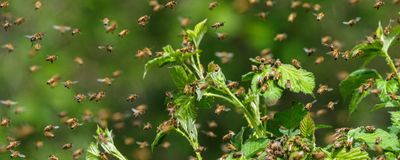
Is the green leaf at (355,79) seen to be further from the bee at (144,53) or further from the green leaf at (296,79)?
the bee at (144,53)

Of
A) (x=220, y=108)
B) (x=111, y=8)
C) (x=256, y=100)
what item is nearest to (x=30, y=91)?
(x=111, y=8)

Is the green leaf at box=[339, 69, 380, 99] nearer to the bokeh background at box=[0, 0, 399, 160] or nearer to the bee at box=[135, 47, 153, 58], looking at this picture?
the bee at box=[135, 47, 153, 58]

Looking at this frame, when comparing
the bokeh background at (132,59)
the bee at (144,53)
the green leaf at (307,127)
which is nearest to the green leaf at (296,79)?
the green leaf at (307,127)

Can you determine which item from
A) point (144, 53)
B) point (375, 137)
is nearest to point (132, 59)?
point (144, 53)

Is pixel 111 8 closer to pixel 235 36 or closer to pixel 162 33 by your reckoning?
pixel 162 33

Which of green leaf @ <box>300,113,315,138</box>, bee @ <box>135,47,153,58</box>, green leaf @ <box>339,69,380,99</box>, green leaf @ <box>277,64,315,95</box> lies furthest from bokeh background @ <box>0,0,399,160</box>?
green leaf @ <box>300,113,315,138</box>

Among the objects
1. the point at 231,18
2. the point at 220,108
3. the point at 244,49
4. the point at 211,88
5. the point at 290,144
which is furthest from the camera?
the point at 244,49
